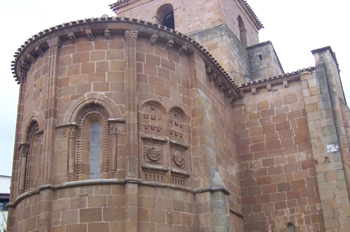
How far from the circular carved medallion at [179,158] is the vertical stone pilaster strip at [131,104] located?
4.86 ft

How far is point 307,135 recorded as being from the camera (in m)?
16.5

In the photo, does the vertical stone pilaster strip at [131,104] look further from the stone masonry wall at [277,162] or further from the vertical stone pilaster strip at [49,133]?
the stone masonry wall at [277,162]

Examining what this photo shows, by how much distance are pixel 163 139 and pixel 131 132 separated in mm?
1134

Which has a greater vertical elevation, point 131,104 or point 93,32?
point 93,32

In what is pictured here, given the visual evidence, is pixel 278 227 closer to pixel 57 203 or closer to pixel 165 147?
pixel 165 147

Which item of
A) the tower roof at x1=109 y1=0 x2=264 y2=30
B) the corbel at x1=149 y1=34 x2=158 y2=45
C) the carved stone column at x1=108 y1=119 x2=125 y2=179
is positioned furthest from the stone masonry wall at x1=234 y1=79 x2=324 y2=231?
the tower roof at x1=109 y1=0 x2=264 y2=30

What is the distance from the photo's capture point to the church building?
40.1ft

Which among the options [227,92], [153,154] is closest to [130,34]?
[153,154]

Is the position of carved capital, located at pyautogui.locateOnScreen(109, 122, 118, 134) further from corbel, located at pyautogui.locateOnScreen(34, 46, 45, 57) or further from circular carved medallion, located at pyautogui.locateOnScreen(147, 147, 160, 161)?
corbel, located at pyautogui.locateOnScreen(34, 46, 45, 57)

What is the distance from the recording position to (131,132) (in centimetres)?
1250

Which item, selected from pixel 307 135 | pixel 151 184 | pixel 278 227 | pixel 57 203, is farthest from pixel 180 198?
pixel 307 135

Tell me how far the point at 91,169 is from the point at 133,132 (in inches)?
60.9

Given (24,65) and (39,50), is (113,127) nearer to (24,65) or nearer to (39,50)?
(39,50)

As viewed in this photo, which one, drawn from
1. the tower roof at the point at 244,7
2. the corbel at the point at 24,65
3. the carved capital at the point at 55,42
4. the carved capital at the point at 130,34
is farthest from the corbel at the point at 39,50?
the tower roof at the point at 244,7
